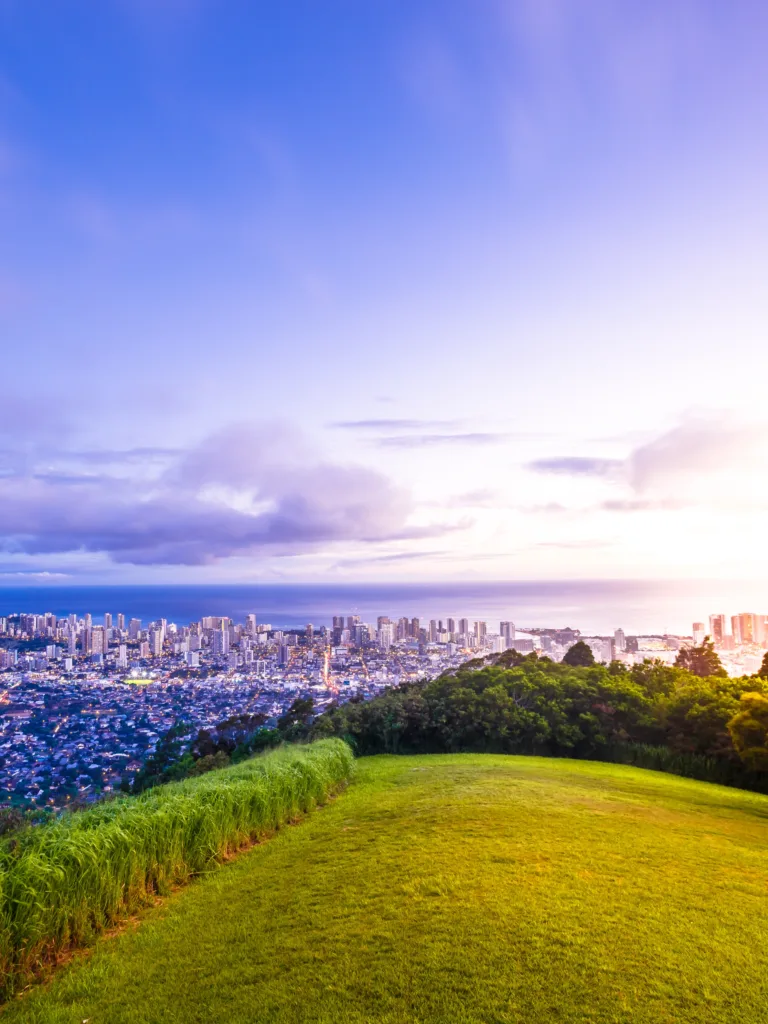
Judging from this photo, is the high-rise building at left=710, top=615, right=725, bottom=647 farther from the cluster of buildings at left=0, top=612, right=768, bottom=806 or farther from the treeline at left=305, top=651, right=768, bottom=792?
the treeline at left=305, top=651, right=768, bottom=792

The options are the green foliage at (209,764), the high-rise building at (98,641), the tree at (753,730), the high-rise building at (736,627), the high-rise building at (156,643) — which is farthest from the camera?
the high-rise building at (156,643)

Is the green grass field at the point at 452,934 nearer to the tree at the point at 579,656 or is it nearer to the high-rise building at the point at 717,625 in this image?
the tree at the point at 579,656

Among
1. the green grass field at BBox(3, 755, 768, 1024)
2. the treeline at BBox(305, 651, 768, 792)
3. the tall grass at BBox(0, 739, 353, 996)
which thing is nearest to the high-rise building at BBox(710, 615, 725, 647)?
the treeline at BBox(305, 651, 768, 792)

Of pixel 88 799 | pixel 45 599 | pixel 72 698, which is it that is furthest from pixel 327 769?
pixel 45 599

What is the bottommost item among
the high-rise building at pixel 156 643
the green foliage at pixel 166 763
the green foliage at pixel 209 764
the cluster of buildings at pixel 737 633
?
the green foliage at pixel 166 763

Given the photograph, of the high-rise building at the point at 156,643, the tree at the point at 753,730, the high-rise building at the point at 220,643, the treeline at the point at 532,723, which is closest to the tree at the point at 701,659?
the treeline at the point at 532,723

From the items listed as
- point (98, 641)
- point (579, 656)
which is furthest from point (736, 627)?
point (98, 641)
